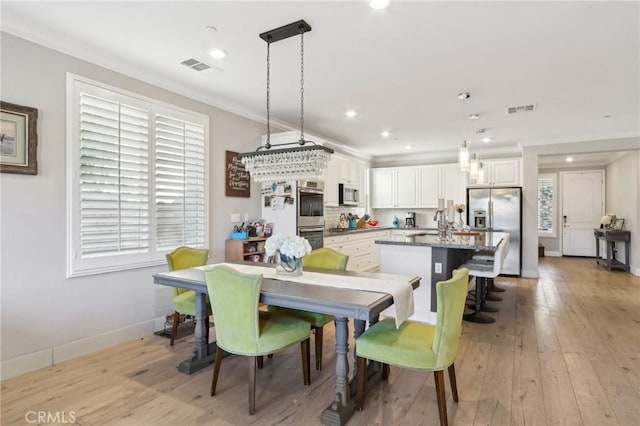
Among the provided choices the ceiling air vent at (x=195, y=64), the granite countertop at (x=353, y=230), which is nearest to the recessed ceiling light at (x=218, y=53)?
the ceiling air vent at (x=195, y=64)

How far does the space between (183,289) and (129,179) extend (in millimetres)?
1186

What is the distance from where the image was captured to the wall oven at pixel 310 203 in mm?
4831

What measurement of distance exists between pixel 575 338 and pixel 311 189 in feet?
11.4

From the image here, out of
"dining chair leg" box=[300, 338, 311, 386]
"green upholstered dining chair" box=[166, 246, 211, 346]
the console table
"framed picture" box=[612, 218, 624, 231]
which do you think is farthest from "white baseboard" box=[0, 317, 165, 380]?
"framed picture" box=[612, 218, 624, 231]

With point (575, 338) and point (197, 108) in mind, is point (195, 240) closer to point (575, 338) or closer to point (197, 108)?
point (197, 108)

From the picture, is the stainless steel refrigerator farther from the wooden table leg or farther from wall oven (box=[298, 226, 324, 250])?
the wooden table leg

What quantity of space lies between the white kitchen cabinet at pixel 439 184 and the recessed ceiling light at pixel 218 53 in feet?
18.0

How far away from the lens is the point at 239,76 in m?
3.54

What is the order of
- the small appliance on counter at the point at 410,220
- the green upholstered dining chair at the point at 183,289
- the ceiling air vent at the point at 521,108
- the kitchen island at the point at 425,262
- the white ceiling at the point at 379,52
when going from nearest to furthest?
the white ceiling at the point at 379,52, the green upholstered dining chair at the point at 183,289, the kitchen island at the point at 425,262, the ceiling air vent at the point at 521,108, the small appliance on counter at the point at 410,220

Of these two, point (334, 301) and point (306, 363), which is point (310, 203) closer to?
point (306, 363)

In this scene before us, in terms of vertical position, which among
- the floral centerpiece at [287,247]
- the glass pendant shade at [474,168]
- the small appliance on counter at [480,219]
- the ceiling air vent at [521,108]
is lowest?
the floral centerpiece at [287,247]

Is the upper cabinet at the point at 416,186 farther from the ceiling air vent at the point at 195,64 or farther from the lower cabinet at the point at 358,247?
the ceiling air vent at the point at 195,64

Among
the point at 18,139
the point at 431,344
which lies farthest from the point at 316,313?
the point at 18,139

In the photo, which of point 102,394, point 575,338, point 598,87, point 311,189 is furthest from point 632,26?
point 102,394
